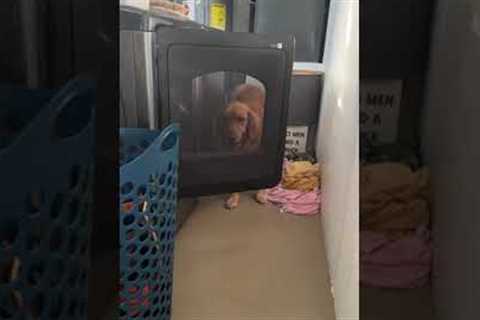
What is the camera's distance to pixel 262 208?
2.33 feet

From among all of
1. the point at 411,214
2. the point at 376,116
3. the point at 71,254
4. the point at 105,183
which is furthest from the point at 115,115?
the point at 411,214

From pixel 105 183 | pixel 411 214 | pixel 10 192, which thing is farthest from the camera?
pixel 411 214

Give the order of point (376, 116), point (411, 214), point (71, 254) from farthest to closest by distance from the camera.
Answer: point (411, 214) → point (376, 116) → point (71, 254)

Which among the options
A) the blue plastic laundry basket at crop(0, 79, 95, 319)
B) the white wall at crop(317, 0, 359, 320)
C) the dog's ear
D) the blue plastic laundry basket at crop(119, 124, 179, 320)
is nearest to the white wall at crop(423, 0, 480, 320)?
the white wall at crop(317, 0, 359, 320)

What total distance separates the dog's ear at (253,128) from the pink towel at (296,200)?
0.29 feet

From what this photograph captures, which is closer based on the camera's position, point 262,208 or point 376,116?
→ point 262,208

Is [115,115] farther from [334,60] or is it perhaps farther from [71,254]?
[334,60]

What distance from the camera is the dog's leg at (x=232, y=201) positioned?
70 cm

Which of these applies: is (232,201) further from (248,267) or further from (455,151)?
(455,151)

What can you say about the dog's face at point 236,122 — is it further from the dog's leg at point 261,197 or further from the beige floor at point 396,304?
the beige floor at point 396,304

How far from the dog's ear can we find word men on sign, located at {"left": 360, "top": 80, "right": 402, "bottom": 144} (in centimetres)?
51

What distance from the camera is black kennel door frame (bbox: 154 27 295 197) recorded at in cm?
59

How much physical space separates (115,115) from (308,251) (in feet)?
1.18

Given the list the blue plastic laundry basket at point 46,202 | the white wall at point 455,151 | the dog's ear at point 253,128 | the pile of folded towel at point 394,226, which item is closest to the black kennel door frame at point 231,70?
the dog's ear at point 253,128
